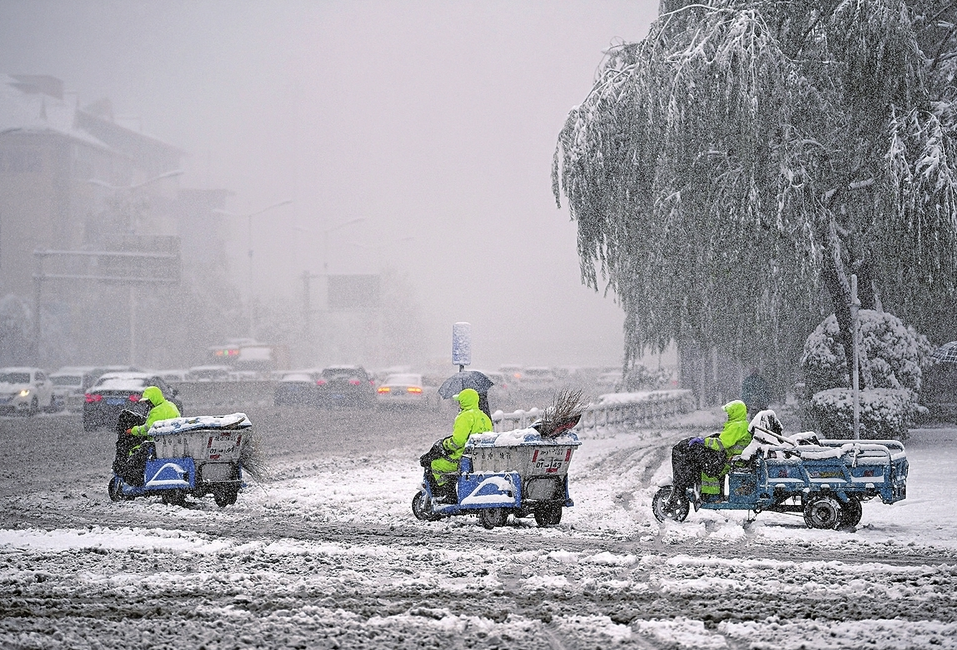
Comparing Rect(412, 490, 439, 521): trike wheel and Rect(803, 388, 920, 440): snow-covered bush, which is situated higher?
Rect(803, 388, 920, 440): snow-covered bush

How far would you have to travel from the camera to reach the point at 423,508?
1427 cm

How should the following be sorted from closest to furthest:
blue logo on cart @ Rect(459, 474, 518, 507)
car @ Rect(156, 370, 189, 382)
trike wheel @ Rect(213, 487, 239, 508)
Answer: blue logo on cart @ Rect(459, 474, 518, 507)
trike wheel @ Rect(213, 487, 239, 508)
car @ Rect(156, 370, 189, 382)

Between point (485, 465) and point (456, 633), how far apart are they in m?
5.87

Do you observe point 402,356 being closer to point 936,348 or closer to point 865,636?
point 936,348

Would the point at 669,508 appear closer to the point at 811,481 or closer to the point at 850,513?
the point at 811,481

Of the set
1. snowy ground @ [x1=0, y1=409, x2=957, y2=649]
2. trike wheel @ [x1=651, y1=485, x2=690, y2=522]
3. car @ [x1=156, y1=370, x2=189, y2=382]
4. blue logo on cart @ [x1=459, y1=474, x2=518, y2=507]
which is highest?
car @ [x1=156, y1=370, x2=189, y2=382]

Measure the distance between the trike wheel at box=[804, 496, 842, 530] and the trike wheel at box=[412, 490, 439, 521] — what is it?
14.4 ft

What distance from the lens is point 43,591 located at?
30.8 feet

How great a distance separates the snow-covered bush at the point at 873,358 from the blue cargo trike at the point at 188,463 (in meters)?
13.0

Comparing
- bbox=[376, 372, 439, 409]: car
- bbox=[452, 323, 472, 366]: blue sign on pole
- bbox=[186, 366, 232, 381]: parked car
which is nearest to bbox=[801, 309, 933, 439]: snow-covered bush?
bbox=[452, 323, 472, 366]: blue sign on pole

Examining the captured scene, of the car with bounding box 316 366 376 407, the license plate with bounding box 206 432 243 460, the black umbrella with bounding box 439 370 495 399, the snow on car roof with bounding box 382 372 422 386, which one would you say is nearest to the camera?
the license plate with bounding box 206 432 243 460

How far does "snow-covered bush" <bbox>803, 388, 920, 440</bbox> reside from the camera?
→ 74.0 feet

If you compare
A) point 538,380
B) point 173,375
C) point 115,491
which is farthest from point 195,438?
point 538,380

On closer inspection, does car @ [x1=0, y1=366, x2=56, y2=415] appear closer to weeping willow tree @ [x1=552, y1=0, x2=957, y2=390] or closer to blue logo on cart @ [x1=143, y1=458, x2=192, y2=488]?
weeping willow tree @ [x1=552, y1=0, x2=957, y2=390]
